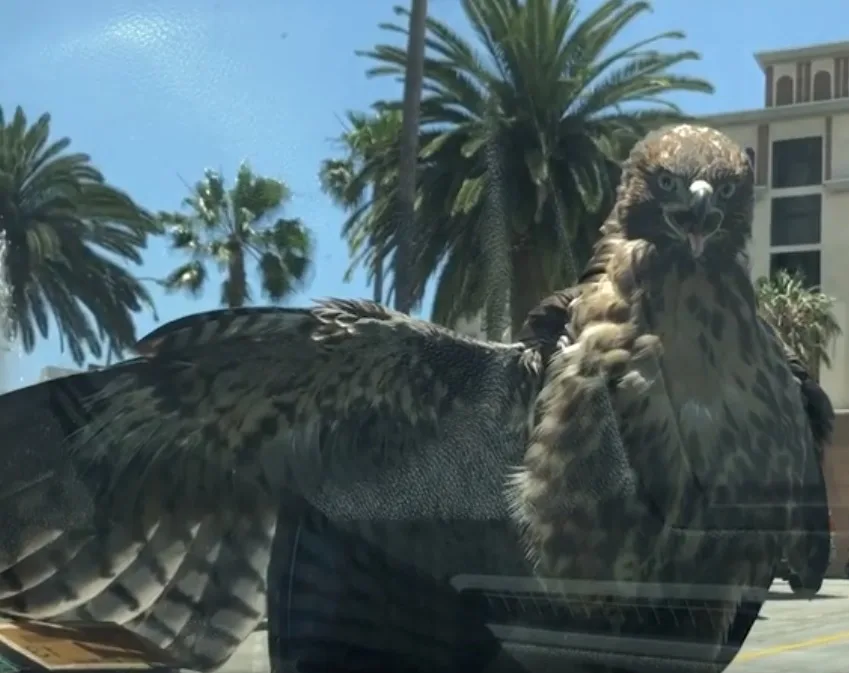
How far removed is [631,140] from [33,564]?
184cm

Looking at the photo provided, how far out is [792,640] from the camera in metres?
4.54

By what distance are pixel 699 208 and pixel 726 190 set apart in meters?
0.10

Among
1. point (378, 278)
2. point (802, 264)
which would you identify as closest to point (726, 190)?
point (802, 264)

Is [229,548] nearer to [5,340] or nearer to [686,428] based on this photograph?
[5,340]

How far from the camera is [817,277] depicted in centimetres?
382

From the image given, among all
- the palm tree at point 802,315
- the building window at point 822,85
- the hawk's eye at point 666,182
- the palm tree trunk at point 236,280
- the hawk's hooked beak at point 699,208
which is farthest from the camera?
the palm tree at point 802,315

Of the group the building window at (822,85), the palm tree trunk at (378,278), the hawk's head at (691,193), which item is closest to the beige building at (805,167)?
the building window at (822,85)

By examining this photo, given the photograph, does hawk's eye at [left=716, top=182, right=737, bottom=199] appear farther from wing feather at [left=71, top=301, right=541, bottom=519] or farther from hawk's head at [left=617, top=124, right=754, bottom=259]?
wing feather at [left=71, top=301, right=541, bottom=519]

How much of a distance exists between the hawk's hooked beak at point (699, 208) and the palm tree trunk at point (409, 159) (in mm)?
848

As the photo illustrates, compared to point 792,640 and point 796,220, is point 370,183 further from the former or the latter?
point 792,640

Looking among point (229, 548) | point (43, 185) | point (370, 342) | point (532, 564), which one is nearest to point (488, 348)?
point (370, 342)

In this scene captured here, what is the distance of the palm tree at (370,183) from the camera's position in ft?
12.0

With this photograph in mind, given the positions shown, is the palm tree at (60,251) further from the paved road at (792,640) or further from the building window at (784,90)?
the building window at (784,90)

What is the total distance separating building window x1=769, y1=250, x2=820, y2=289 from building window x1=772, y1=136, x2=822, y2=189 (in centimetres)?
18
